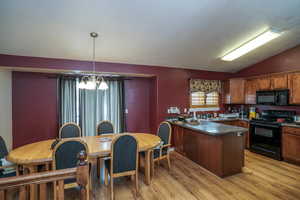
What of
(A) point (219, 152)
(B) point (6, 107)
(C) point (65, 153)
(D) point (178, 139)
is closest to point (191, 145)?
(D) point (178, 139)

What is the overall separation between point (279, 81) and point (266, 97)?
0.50 meters

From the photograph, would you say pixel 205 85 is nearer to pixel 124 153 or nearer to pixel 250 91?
pixel 250 91

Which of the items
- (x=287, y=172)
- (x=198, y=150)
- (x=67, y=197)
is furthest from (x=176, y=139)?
(x=67, y=197)

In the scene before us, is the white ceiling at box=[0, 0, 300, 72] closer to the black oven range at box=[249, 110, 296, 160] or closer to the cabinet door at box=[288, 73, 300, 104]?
the cabinet door at box=[288, 73, 300, 104]

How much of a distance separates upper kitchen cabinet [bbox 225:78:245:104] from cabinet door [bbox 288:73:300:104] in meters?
1.21

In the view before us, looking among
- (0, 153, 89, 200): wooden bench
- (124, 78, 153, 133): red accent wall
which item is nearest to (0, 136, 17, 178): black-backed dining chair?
(0, 153, 89, 200): wooden bench

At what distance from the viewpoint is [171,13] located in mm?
2340

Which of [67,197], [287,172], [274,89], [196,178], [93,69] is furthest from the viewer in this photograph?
[274,89]

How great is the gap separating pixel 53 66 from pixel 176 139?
3.58 meters

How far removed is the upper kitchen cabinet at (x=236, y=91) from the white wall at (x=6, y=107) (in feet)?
19.8

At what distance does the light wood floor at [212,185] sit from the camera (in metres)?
2.25

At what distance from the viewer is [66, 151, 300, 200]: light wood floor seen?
7.39 ft

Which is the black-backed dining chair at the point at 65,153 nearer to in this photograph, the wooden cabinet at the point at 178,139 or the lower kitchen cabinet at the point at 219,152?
the lower kitchen cabinet at the point at 219,152

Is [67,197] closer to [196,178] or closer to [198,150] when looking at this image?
[196,178]
